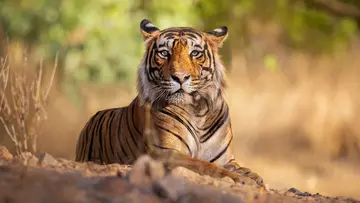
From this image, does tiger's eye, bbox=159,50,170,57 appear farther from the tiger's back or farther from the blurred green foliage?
the blurred green foliage

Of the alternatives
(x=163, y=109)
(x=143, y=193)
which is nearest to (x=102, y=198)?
(x=143, y=193)

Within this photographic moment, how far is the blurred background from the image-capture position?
1355 cm

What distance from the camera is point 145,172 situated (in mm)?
4391

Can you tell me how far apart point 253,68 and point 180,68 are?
30.3ft

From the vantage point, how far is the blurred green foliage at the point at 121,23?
→ 13.3 m

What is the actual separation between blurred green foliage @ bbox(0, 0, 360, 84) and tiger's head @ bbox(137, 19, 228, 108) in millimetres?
5864

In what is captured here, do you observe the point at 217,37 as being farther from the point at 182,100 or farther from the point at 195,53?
the point at 182,100

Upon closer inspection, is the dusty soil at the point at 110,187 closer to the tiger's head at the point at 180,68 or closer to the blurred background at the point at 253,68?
the tiger's head at the point at 180,68

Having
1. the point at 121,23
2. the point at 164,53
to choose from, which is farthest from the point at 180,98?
the point at 121,23

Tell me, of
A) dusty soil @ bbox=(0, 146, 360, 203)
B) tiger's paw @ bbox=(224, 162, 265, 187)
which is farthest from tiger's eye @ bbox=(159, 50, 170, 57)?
dusty soil @ bbox=(0, 146, 360, 203)

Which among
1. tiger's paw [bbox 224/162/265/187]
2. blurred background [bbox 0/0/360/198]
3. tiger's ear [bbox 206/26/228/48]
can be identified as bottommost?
tiger's paw [bbox 224/162/265/187]

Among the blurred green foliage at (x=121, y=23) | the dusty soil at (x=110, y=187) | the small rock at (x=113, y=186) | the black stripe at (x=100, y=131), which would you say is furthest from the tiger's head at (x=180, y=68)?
the blurred green foliage at (x=121, y=23)

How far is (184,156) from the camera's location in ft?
21.1

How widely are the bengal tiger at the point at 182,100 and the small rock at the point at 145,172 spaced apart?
2175 millimetres
